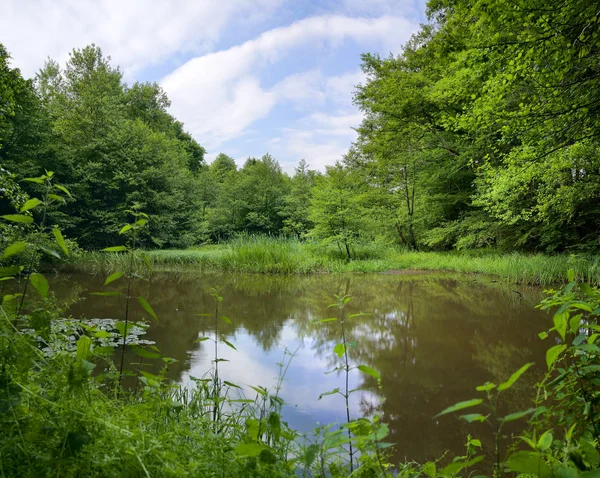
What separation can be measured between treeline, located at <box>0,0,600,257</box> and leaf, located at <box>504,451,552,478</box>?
3593 millimetres

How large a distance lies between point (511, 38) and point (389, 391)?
11.9ft

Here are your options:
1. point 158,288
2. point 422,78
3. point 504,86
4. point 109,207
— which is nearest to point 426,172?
point 422,78

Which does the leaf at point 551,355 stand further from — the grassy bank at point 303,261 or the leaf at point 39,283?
the grassy bank at point 303,261

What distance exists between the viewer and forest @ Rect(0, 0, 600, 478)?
93cm

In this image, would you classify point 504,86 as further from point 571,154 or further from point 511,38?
point 571,154

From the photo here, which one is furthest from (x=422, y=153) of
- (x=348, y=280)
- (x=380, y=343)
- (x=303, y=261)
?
(x=380, y=343)

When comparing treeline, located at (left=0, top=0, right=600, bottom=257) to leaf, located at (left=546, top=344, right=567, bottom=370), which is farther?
treeline, located at (left=0, top=0, right=600, bottom=257)

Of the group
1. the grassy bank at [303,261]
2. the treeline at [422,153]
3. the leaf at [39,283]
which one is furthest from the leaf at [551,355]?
the grassy bank at [303,261]

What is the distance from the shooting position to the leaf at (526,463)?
1.91 ft

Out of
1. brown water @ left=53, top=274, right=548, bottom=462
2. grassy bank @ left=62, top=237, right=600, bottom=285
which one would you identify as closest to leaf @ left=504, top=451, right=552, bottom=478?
brown water @ left=53, top=274, right=548, bottom=462

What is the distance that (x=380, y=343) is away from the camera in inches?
145

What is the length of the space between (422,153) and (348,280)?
6148mm

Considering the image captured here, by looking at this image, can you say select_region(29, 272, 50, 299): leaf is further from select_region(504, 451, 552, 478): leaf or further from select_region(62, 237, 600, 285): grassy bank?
select_region(62, 237, 600, 285): grassy bank

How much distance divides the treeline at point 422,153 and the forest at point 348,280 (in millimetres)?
62
